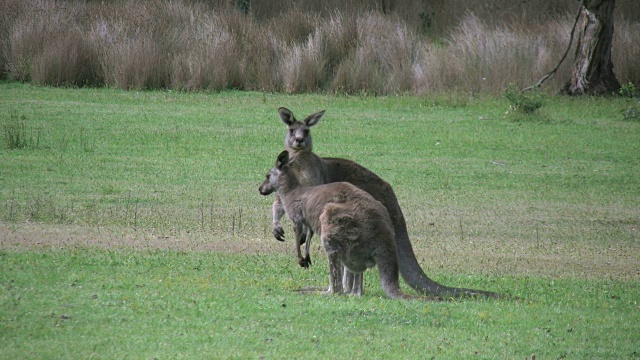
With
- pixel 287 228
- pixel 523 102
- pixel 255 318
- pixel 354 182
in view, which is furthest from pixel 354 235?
pixel 523 102

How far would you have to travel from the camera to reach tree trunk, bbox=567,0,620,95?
22344 millimetres

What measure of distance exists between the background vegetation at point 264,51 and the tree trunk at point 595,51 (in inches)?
27.2

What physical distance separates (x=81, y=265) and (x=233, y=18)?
1640cm

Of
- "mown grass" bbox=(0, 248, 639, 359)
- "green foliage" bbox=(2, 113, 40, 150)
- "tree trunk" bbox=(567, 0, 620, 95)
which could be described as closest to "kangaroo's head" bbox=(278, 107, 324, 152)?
"mown grass" bbox=(0, 248, 639, 359)

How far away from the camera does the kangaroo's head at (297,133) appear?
9.63 meters

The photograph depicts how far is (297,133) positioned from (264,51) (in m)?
13.0

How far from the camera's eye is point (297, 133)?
974 cm

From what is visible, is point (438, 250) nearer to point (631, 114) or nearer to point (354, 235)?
point (354, 235)

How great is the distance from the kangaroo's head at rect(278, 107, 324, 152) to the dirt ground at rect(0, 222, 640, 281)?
111 cm

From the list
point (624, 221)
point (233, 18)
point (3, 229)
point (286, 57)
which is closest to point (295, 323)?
point (3, 229)

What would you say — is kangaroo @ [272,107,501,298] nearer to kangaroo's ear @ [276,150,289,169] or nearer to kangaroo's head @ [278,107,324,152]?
kangaroo's head @ [278,107,324,152]

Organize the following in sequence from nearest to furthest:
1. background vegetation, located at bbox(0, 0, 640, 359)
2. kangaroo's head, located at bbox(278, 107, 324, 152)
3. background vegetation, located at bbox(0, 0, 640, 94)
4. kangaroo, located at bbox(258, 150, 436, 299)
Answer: background vegetation, located at bbox(0, 0, 640, 359) → kangaroo, located at bbox(258, 150, 436, 299) → kangaroo's head, located at bbox(278, 107, 324, 152) → background vegetation, located at bbox(0, 0, 640, 94)

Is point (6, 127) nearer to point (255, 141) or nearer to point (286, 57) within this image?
point (255, 141)

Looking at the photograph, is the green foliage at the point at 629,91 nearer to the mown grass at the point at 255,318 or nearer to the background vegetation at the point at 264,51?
the background vegetation at the point at 264,51
